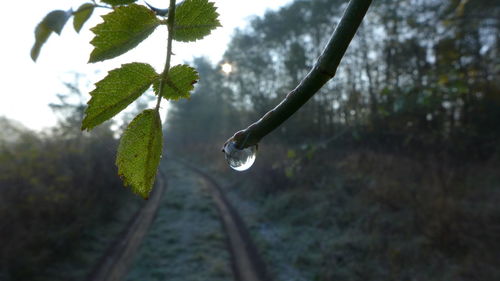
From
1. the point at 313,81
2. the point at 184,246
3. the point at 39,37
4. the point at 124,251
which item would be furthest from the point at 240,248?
the point at 313,81

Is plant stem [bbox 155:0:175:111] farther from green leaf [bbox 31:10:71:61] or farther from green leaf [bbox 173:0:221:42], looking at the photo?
green leaf [bbox 31:10:71:61]

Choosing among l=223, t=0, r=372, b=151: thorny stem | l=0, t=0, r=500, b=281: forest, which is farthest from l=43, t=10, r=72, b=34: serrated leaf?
l=0, t=0, r=500, b=281: forest

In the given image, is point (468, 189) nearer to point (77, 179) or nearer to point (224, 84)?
point (77, 179)

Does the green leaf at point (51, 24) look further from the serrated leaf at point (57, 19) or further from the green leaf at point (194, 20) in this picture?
the green leaf at point (194, 20)

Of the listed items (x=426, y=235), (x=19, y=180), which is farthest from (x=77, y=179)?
(x=426, y=235)

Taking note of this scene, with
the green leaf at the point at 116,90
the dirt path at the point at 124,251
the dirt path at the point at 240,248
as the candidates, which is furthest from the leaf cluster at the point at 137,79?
the dirt path at the point at 240,248

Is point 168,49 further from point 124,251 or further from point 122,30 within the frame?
point 124,251
